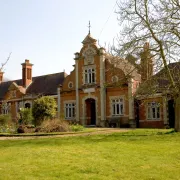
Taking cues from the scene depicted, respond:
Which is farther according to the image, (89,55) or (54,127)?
(89,55)

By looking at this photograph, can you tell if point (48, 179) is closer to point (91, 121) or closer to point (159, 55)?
point (159, 55)

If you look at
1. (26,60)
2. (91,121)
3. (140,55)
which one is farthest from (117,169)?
(26,60)

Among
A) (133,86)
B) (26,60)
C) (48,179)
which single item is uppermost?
(26,60)

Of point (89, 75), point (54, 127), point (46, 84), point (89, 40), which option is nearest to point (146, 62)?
point (54, 127)

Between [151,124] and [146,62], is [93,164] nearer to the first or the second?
[146,62]

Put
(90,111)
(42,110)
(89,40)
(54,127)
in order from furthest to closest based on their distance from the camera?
(90,111) < (89,40) < (42,110) < (54,127)

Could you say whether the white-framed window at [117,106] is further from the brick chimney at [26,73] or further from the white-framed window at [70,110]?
the brick chimney at [26,73]

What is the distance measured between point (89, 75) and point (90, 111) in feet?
14.0

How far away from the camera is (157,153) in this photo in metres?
9.42

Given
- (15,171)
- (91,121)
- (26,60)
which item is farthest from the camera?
(26,60)

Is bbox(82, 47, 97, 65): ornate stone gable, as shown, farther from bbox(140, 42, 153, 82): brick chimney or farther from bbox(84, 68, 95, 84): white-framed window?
bbox(140, 42, 153, 82): brick chimney

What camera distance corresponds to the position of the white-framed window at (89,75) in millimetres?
33562

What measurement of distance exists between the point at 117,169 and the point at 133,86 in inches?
943

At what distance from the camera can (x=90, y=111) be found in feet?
114
